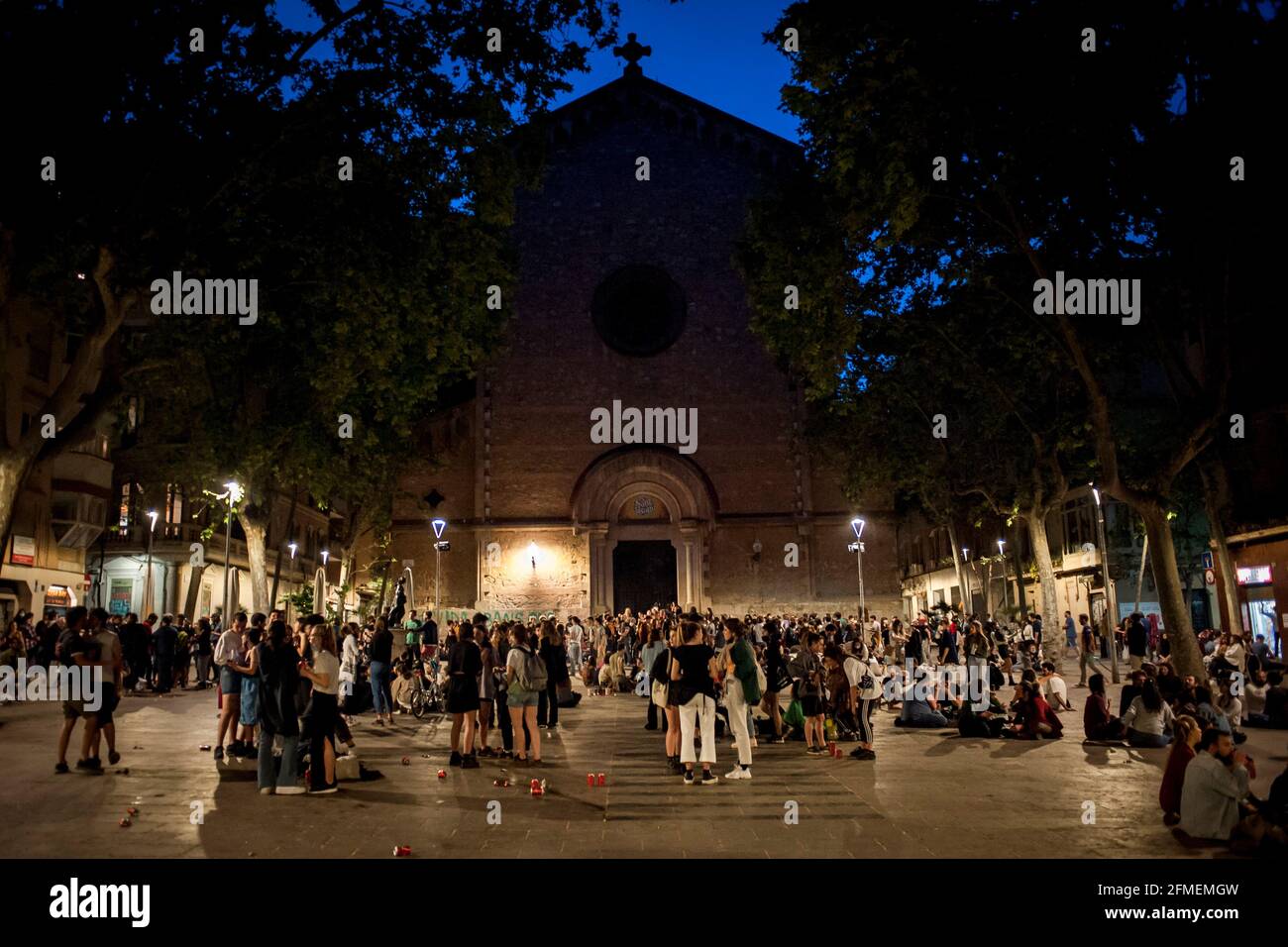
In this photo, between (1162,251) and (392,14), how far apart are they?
12.0m

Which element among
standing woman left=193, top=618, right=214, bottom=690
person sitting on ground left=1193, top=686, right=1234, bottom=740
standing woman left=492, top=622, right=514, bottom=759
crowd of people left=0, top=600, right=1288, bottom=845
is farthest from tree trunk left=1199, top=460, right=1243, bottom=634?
standing woman left=193, top=618, right=214, bottom=690

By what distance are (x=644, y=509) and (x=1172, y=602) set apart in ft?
78.0

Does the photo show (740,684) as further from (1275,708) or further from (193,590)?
(193,590)

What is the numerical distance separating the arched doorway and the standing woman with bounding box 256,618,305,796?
25653 mm

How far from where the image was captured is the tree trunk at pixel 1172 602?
1438cm

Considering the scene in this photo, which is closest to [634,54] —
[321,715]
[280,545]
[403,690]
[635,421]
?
[635,421]

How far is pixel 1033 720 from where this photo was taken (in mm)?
14453

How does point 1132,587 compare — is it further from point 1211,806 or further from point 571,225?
point 1211,806

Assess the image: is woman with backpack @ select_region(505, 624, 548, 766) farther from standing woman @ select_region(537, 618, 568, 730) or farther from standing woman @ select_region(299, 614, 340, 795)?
standing woman @ select_region(537, 618, 568, 730)

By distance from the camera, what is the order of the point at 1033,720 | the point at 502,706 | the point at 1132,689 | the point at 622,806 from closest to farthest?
the point at 622,806 → the point at 502,706 → the point at 1132,689 → the point at 1033,720

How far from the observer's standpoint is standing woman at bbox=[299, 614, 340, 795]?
31.3ft

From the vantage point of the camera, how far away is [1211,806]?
7402 millimetres

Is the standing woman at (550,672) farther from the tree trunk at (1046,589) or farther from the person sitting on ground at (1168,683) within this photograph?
the tree trunk at (1046,589)
